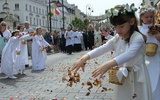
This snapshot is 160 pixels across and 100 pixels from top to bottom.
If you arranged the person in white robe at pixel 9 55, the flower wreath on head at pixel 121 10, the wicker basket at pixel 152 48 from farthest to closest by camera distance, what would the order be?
the person in white robe at pixel 9 55 → the wicker basket at pixel 152 48 → the flower wreath on head at pixel 121 10

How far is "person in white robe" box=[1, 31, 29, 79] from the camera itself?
33.3 ft

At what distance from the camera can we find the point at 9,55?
1041 centimetres

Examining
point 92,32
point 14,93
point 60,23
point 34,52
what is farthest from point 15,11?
point 14,93

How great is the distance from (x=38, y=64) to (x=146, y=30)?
27.3 ft

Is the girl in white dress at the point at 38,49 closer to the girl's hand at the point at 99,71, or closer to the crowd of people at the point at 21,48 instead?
the crowd of people at the point at 21,48

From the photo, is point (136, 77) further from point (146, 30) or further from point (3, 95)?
point (3, 95)

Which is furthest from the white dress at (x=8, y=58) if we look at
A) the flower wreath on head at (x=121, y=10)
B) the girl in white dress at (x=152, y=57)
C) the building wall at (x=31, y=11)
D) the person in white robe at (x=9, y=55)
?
the building wall at (x=31, y=11)

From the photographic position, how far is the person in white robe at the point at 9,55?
1014cm

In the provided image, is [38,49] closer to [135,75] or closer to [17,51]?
[17,51]

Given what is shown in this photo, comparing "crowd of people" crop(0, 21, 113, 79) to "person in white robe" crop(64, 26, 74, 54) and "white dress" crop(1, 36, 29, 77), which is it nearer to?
"white dress" crop(1, 36, 29, 77)

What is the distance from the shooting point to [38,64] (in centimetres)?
1262

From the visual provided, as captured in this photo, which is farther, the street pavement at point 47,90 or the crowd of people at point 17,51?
the crowd of people at point 17,51

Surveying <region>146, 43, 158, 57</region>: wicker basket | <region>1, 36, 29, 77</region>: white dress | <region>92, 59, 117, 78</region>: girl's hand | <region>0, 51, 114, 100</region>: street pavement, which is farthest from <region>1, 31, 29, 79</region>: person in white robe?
<region>92, 59, 117, 78</region>: girl's hand

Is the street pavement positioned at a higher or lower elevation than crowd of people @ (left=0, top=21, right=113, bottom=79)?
lower
